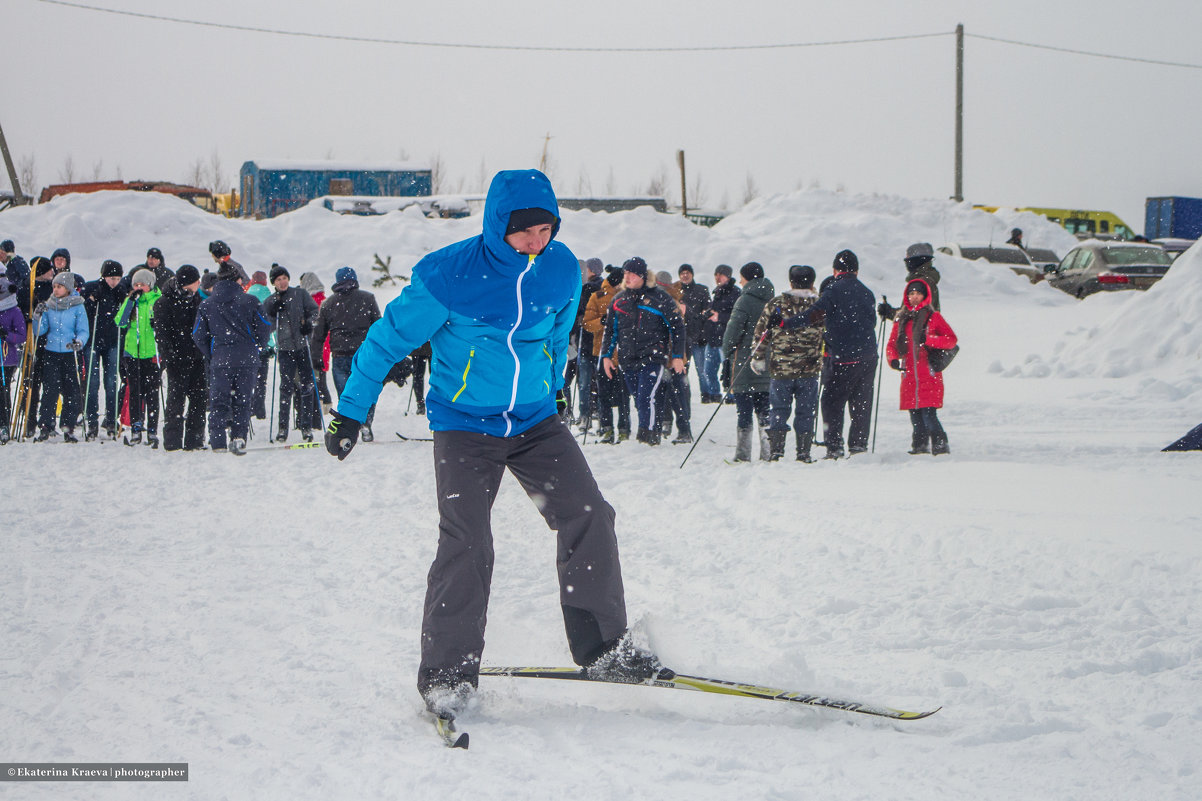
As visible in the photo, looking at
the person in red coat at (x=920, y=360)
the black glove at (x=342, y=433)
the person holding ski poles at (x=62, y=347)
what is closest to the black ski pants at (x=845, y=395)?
the person in red coat at (x=920, y=360)

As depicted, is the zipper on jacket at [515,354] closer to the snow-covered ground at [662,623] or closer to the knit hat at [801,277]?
the snow-covered ground at [662,623]

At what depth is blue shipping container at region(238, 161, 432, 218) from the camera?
129ft

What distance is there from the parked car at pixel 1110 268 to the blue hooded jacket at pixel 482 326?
2080 centimetres

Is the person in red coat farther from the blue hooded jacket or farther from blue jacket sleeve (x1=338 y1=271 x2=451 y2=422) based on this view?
blue jacket sleeve (x1=338 y1=271 x2=451 y2=422)

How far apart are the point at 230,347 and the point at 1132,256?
20.0 metres

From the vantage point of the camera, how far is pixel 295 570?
540 centimetres

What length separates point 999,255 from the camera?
2800cm

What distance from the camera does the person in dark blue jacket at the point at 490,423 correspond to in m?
3.34

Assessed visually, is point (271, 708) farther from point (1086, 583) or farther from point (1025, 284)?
point (1025, 284)

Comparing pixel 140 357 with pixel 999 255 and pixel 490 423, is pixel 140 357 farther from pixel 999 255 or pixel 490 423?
pixel 999 255

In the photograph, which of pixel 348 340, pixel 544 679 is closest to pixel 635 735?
pixel 544 679

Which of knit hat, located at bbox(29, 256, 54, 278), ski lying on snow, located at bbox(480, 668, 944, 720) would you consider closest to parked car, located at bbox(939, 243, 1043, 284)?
knit hat, located at bbox(29, 256, 54, 278)

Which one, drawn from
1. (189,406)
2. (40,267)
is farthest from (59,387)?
(189,406)

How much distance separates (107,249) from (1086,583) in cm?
2582
